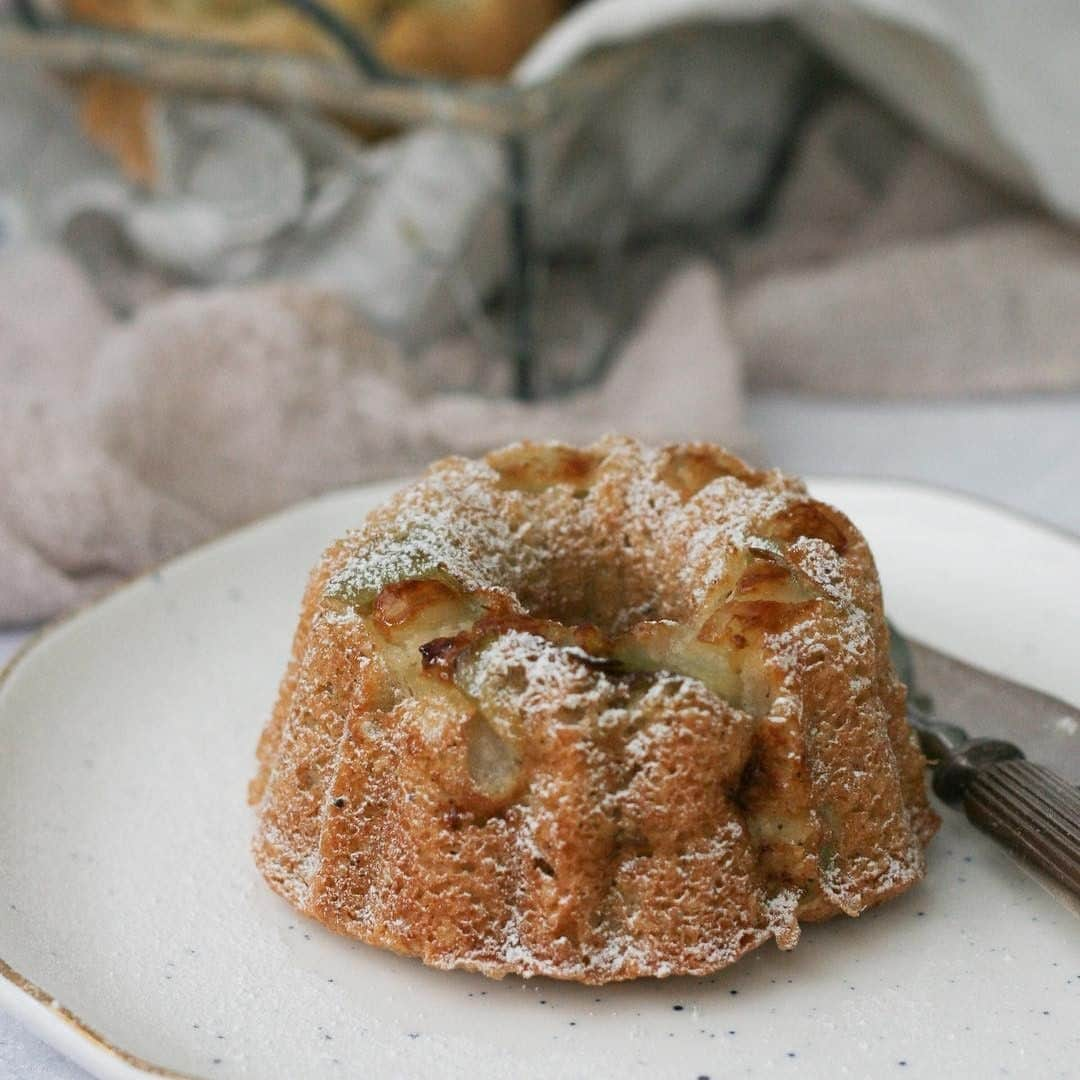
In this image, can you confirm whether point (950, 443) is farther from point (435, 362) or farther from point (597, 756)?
point (597, 756)

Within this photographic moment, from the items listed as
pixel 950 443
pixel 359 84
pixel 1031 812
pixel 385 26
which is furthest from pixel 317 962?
pixel 385 26

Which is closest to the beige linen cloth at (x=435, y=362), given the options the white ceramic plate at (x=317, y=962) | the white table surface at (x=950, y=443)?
the white table surface at (x=950, y=443)

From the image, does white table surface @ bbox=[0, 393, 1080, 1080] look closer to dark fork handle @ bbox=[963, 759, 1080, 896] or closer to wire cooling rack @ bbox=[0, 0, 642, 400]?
wire cooling rack @ bbox=[0, 0, 642, 400]

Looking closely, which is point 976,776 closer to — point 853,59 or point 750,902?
point 750,902

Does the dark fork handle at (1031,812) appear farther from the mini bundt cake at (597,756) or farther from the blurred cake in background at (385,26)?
the blurred cake in background at (385,26)

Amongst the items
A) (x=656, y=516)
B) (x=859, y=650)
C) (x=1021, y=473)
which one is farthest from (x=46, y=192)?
(x=859, y=650)

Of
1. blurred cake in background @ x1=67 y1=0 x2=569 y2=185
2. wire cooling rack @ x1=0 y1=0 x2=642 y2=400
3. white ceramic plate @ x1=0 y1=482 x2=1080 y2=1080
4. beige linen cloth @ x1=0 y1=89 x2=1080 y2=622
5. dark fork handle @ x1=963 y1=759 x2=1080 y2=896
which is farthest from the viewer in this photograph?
blurred cake in background @ x1=67 y1=0 x2=569 y2=185

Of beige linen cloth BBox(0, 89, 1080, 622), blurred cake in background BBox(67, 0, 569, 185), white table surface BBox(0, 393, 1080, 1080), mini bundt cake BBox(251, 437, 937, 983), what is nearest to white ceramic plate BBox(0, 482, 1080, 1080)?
mini bundt cake BBox(251, 437, 937, 983)
